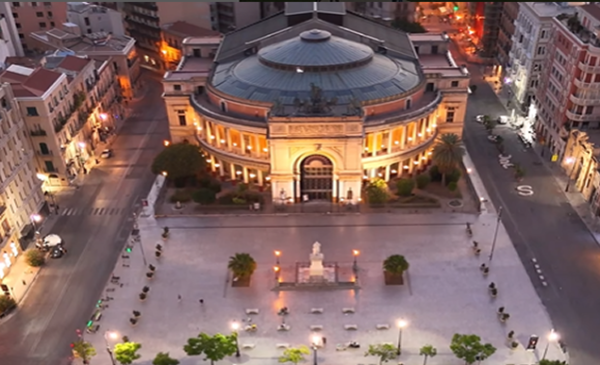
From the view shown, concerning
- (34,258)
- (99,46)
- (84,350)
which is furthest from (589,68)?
(99,46)

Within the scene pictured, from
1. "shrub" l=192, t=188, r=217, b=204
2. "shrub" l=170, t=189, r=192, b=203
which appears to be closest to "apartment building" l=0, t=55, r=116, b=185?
"shrub" l=170, t=189, r=192, b=203

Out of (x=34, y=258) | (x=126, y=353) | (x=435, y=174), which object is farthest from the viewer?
(x=435, y=174)

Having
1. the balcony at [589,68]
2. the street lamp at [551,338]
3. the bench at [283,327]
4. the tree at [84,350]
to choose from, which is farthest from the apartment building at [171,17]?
the street lamp at [551,338]

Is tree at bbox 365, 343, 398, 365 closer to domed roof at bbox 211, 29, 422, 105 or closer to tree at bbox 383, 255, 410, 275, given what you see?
tree at bbox 383, 255, 410, 275

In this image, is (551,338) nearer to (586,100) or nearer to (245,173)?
(586,100)

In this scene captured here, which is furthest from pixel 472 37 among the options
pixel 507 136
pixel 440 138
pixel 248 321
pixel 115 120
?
pixel 248 321

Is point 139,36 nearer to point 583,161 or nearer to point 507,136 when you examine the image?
point 507,136

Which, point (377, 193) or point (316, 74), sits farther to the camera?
point (316, 74)
